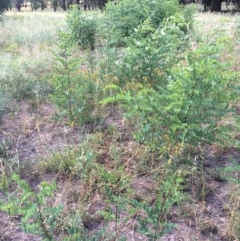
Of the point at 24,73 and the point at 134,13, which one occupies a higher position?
the point at 134,13

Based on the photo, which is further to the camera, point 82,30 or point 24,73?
point 82,30

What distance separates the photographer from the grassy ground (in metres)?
2.55

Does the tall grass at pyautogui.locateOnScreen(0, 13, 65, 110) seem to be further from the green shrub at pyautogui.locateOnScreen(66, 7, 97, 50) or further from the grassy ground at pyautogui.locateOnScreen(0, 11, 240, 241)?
the green shrub at pyautogui.locateOnScreen(66, 7, 97, 50)

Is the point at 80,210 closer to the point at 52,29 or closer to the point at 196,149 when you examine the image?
the point at 196,149

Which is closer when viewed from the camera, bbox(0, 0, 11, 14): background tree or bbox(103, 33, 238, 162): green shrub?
bbox(103, 33, 238, 162): green shrub

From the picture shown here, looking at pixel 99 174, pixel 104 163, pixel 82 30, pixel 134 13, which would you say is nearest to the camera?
pixel 99 174

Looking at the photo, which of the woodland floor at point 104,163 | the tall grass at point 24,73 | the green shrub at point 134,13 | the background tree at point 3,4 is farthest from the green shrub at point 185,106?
the background tree at point 3,4

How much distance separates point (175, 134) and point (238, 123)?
72cm

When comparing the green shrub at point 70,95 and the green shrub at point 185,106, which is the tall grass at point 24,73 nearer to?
the green shrub at point 70,95

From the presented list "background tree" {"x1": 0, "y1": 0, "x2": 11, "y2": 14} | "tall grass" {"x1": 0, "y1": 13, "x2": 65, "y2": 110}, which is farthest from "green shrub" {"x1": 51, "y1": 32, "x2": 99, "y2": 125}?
"background tree" {"x1": 0, "y1": 0, "x2": 11, "y2": 14}

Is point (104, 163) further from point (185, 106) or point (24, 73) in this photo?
point (24, 73)

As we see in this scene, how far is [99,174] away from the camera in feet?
9.86

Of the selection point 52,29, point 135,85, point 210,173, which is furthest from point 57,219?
point 52,29

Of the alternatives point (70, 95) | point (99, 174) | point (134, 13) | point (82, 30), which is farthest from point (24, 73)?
point (134, 13)
